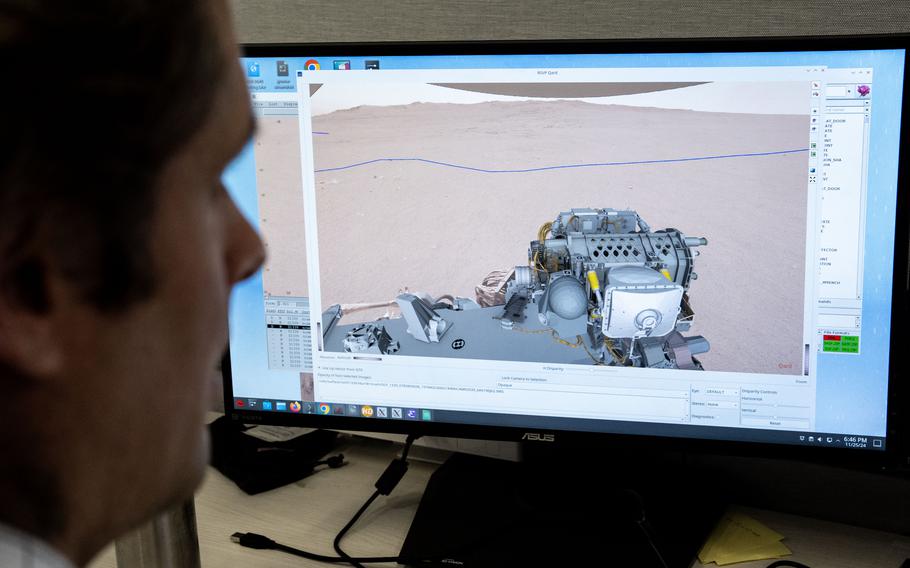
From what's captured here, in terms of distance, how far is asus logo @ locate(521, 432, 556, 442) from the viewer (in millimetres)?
751

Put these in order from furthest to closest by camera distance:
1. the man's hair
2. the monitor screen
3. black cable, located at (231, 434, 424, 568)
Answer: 1. black cable, located at (231, 434, 424, 568)
2. the monitor screen
3. the man's hair

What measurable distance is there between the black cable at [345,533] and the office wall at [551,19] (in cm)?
46

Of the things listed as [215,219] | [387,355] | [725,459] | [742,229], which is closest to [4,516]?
[215,219]

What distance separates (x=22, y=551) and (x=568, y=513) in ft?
1.92

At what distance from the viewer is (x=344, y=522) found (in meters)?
0.83

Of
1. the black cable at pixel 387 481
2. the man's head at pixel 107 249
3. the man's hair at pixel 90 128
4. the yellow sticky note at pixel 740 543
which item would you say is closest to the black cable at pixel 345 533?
the black cable at pixel 387 481

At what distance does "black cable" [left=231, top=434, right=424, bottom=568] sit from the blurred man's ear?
0.52 metres

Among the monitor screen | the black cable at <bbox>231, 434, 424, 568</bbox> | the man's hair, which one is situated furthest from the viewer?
the black cable at <bbox>231, 434, 424, 568</bbox>

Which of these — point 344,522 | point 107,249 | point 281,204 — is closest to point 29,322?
point 107,249

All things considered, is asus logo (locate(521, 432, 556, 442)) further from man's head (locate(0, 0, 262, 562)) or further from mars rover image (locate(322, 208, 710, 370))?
man's head (locate(0, 0, 262, 562))

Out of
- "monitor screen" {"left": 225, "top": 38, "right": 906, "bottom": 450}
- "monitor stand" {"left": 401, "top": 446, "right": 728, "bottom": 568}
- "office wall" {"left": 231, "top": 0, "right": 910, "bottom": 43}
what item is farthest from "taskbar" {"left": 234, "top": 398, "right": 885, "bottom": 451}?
"office wall" {"left": 231, "top": 0, "right": 910, "bottom": 43}

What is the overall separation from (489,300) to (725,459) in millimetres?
330

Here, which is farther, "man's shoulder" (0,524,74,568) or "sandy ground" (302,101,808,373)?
"sandy ground" (302,101,808,373)

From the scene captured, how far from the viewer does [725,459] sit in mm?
844
